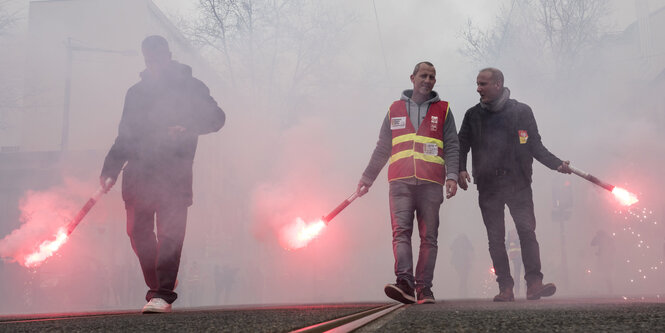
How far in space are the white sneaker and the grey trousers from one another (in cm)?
154

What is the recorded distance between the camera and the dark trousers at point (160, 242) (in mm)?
4188

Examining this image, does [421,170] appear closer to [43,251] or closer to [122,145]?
[122,145]

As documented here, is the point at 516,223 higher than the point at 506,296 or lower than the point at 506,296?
higher

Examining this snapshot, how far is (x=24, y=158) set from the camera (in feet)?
60.2

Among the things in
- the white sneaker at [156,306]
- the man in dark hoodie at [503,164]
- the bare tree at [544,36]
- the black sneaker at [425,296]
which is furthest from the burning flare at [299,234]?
the bare tree at [544,36]

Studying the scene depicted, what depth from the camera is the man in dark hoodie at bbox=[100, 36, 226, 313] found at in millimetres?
4355

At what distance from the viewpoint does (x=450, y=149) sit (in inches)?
194

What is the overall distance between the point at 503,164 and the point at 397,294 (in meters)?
1.67

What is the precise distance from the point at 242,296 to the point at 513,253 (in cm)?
699

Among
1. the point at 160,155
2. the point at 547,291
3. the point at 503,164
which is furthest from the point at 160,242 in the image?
the point at 547,291

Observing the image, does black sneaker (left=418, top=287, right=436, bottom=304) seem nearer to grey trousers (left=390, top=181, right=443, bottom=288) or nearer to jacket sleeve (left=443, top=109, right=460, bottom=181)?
grey trousers (left=390, top=181, right=443, bottom=288)

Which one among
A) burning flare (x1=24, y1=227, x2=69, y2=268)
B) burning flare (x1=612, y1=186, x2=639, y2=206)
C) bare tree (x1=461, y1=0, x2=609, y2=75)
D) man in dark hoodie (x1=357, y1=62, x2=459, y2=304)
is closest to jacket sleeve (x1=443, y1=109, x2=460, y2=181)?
man in dark hoodie (x1=357, y1=62, x2=459, y2=304)

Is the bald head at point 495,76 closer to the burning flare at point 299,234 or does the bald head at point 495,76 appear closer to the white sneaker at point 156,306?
the burning flare at point 299,234

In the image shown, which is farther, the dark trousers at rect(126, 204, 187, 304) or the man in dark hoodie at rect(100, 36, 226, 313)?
the man in dark hoodie at rect(100, 36, 226, 313)
